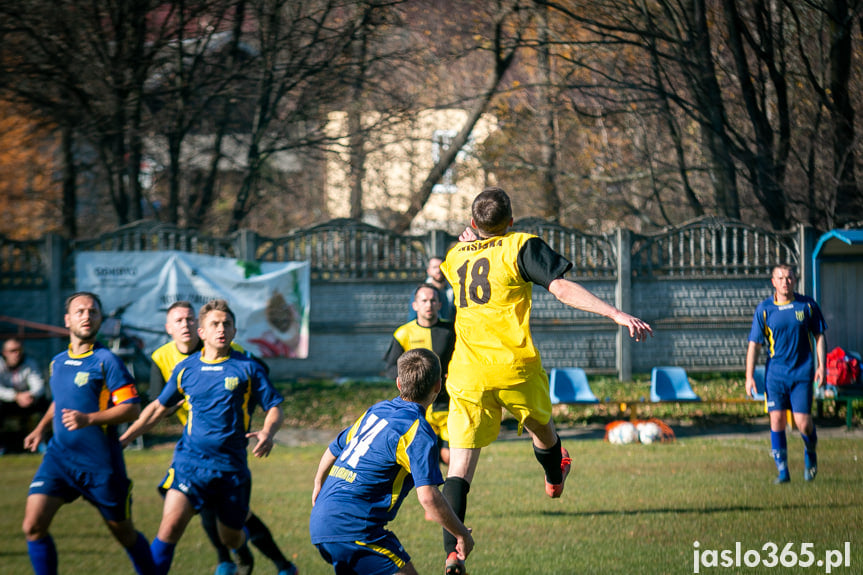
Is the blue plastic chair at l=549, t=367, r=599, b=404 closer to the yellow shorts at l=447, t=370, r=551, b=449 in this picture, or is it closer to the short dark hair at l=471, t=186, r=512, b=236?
the yellow shorts at l=447, t=370, r=551, b=449

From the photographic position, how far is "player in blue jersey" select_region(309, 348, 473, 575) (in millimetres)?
4375

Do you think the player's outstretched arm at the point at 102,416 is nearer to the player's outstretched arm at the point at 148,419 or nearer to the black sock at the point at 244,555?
the player's outstretched arm at the point at 148,419

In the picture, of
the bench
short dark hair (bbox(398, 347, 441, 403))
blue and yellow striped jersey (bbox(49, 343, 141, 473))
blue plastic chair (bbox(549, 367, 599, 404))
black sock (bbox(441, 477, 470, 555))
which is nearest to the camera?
short dark hair (bbox(398, 347, 441, 403))

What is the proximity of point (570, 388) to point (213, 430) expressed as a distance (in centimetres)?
842

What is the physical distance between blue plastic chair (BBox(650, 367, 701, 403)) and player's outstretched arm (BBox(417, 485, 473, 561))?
9.58 metres

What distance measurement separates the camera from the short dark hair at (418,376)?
462 centimetres

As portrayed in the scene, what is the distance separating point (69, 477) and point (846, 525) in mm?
5938

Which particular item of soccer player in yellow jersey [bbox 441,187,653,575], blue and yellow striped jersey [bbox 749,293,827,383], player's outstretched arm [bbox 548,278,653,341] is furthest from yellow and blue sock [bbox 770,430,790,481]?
player's outstretched arm [bbox 548,278,653,341]

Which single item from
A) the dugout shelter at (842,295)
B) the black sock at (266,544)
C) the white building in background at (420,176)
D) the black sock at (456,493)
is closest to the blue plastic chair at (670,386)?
the dugout shelter at (842,295)

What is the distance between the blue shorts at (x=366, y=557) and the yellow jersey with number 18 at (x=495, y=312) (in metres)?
1.64

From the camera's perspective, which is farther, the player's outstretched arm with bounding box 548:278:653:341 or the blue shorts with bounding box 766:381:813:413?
the blue shorts with bounding box 766:381:813:413

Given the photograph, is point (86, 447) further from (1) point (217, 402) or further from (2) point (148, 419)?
(1) point (217, 402)

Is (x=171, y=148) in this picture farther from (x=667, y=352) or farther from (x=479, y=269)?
(x=479, y=269)

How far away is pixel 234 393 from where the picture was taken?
6285mm
